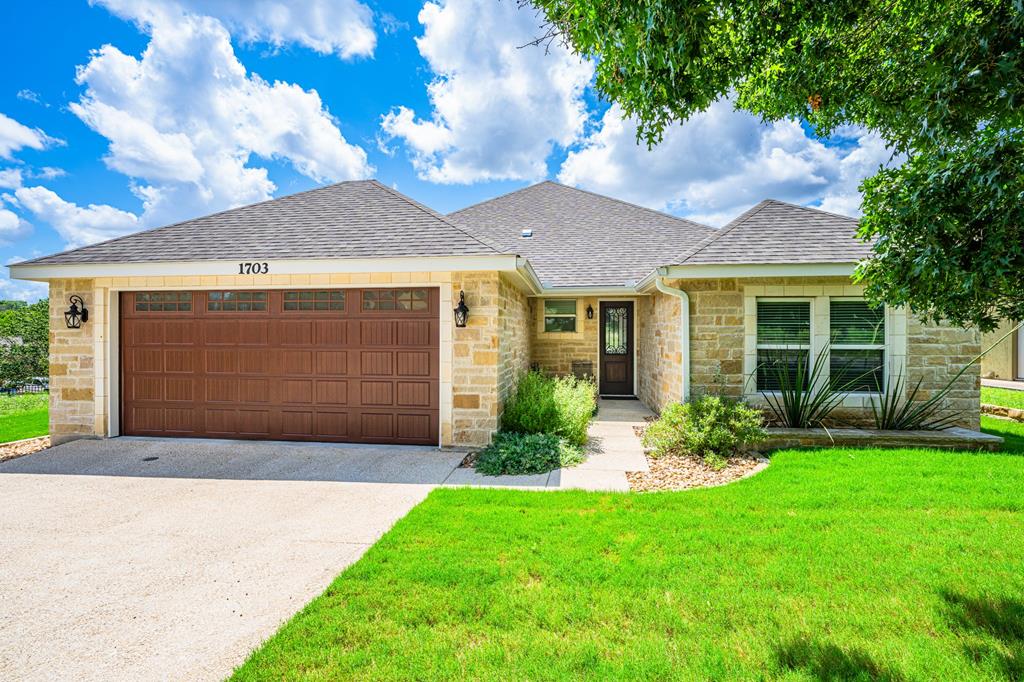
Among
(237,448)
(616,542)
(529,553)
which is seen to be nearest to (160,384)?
(237,448)

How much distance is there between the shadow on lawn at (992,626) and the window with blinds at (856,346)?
4.91 meters

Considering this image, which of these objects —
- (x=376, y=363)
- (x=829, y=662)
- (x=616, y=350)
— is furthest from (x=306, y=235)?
(x=616, y=350)

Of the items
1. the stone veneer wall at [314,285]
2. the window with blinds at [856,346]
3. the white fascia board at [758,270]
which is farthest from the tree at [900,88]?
the window with blinds at [856,346]

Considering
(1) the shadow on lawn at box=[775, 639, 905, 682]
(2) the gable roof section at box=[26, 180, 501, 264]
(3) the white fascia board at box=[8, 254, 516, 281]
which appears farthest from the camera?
(2) the gable roof section at box=[26, 180, 501, 264]

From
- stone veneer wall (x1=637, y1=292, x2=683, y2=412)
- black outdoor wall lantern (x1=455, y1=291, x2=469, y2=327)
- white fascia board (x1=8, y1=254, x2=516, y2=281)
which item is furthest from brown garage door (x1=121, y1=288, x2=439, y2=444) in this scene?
stone veneer wall (x1=637, y1=292, x2=683, y2=412)

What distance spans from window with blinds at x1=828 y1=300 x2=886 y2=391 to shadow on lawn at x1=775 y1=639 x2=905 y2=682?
5868 millimetres

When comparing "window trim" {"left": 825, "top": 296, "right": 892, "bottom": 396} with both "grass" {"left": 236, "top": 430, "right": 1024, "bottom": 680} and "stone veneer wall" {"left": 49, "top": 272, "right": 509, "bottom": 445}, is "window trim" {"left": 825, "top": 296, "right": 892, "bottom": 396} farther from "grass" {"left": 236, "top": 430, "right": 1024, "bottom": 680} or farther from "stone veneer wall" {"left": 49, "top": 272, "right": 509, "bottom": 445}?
"stone veneer wall" {"left": 49, "top": 272, "right": 509, "bottom": 445}

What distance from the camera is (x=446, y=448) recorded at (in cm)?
664

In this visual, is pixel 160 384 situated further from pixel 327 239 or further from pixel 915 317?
pixel 915 317

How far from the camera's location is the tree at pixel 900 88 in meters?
2.60

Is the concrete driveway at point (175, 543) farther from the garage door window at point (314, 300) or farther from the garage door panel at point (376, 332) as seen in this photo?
the garage door window at point (314, 300)

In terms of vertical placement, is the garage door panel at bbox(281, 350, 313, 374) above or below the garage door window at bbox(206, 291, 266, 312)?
below

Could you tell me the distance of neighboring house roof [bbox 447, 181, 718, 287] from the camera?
11.0 m

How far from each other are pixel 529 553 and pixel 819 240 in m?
7.16
